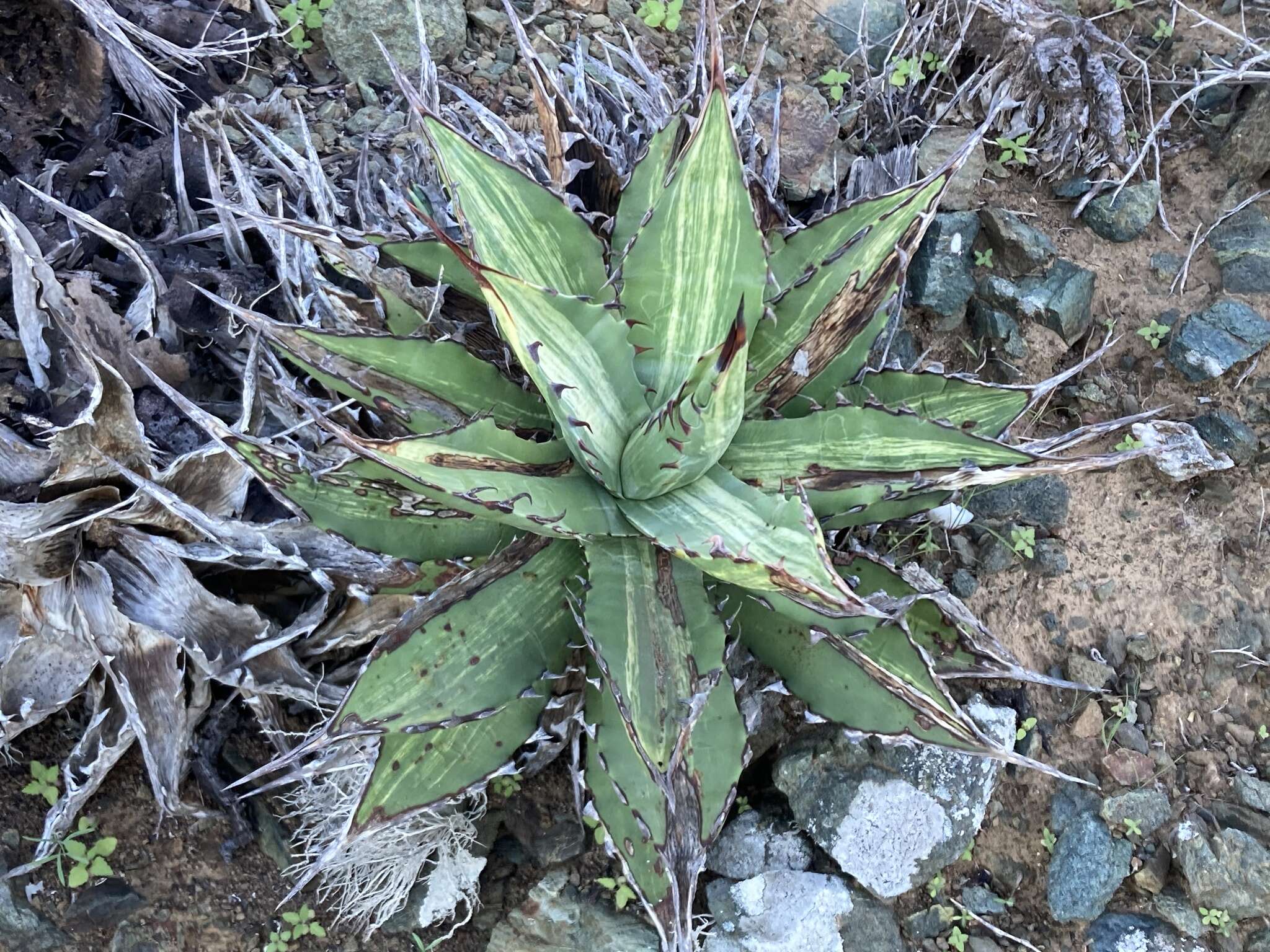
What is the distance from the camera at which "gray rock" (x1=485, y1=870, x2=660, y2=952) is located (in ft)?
5.57

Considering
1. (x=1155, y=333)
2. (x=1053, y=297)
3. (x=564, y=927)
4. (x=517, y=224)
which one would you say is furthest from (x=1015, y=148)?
(x=564, y=927)

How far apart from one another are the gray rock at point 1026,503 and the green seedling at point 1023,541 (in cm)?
3

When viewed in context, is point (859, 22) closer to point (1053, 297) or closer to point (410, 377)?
point (1053, 297)

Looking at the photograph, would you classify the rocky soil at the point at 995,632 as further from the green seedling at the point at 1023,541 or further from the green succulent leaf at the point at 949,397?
Result: the green succulent leaf at the point at 949,397

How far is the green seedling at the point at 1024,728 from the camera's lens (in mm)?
1890

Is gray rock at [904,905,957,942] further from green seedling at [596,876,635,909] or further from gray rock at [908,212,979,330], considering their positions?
gray rock at [908,212,979,330]

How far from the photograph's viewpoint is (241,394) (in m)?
1.80

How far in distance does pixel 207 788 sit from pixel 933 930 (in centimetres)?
141

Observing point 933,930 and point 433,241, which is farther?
point 933,930

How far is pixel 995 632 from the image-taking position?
1991 millimetres

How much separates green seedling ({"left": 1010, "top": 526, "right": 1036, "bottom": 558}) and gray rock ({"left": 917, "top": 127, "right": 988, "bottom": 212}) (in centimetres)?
80

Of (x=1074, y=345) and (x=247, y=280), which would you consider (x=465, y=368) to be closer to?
(x=247, y=280)

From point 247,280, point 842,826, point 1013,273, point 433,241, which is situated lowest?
point 842,826

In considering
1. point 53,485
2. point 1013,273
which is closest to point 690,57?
point 1013,273
